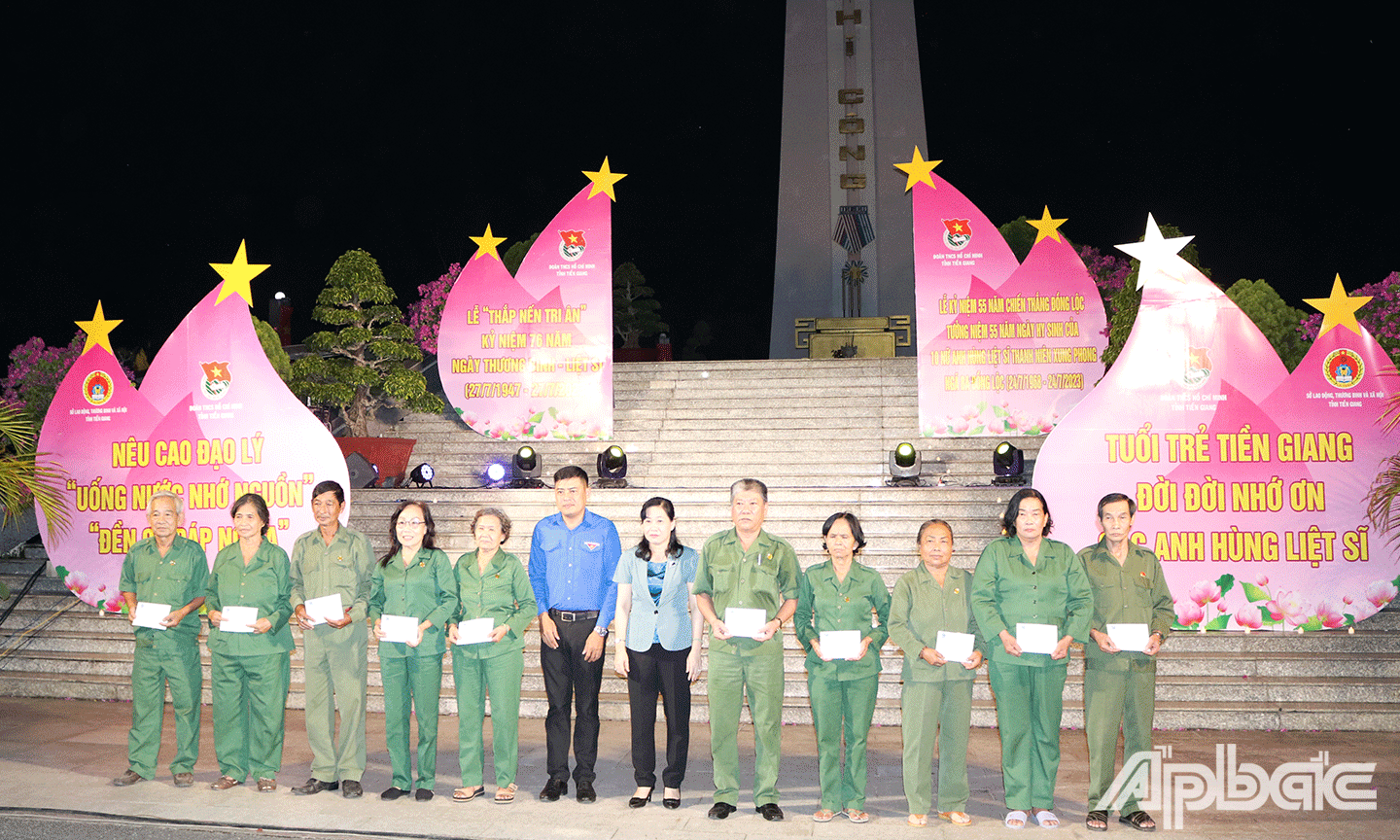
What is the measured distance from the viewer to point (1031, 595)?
14.8 ft

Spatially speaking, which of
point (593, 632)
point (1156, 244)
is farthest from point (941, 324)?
point (593, 632)

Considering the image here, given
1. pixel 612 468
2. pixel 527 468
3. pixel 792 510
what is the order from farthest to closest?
1. pixel 527 468
2. pixel 612 468
3. pixel 792 510

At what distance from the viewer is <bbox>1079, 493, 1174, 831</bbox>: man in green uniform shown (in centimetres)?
457

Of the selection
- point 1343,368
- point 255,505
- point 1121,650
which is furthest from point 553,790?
point 1343,368

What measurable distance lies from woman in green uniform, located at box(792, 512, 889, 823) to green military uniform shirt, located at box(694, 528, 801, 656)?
0.40 feet

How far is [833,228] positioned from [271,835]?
13.7 meters

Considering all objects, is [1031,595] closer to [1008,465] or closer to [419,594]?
[419,594]

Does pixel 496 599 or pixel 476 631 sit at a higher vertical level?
pixel 496 599

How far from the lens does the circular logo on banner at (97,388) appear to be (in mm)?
7875

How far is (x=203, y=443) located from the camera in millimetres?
7719

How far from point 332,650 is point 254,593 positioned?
487 millimetres

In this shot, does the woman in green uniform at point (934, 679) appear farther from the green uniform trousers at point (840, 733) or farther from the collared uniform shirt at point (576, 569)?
the collared uniform shirt at point (576, 569)

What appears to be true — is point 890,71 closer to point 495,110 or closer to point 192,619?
point 495,110

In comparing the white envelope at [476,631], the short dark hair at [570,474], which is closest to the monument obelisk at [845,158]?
the short dark hair at [570,474]
